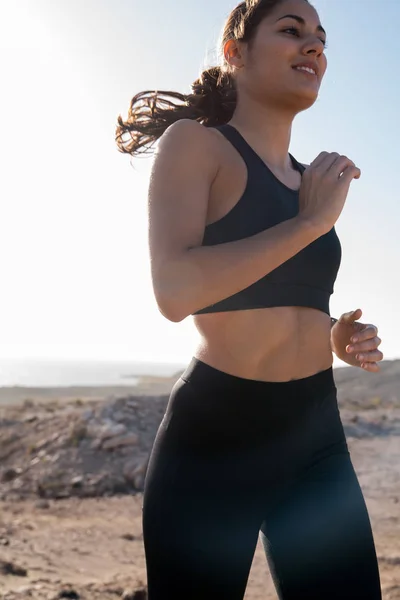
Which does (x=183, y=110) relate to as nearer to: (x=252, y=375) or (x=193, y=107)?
(x=193, y=107)

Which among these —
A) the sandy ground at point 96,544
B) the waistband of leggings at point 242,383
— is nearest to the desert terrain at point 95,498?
the sandy ground at point 96,544

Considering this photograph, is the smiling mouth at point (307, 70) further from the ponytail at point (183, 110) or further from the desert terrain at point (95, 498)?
the desert terrain at point (95, 498)

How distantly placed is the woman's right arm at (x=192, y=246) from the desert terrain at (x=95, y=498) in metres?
4.19

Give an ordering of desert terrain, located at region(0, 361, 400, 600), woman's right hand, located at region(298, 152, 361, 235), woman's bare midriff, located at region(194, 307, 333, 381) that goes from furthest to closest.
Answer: desert terrain, located at region(0, 361, 400, 600) < woman's bare midriff, located at region(194, 307, 333, 381) < woman's right hand, located at region(298, 152, 361, 235)

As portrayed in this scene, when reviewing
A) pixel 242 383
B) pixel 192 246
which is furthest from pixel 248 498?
pixel 192 246

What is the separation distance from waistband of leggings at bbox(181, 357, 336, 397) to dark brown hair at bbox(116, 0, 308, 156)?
1.05 meters

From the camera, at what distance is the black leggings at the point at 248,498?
1.82m

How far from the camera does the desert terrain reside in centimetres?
577

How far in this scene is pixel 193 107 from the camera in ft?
8.58

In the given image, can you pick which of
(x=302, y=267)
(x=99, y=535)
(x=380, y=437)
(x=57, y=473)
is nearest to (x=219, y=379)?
(x=302, y=267)

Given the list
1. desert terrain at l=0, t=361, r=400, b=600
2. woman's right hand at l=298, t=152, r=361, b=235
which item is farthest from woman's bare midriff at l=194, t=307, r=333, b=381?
desert terrain at l=0, t=361, r=400, b=600

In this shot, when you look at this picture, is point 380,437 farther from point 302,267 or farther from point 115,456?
point 302,267

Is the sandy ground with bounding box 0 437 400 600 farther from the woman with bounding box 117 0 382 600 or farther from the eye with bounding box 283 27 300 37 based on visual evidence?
the eye with bounding box 283 27 300 37

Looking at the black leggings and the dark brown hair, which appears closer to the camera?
the black leggings
